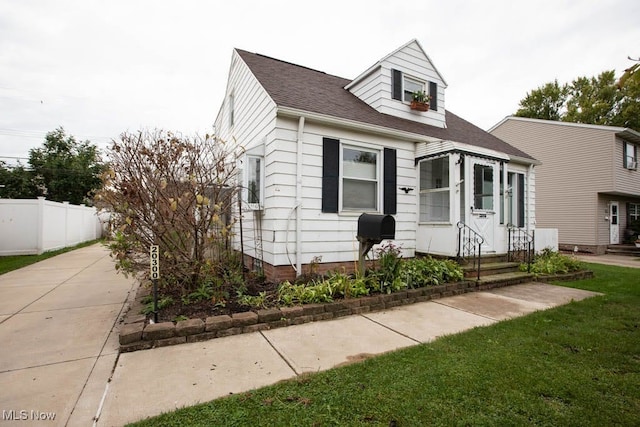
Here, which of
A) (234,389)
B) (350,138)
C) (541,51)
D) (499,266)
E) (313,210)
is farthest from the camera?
(541,51)

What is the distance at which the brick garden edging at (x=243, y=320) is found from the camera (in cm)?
314

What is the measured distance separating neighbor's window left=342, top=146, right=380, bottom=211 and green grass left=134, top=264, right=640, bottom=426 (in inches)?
129

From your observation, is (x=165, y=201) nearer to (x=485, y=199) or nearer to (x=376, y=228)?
(x=376, y=228)

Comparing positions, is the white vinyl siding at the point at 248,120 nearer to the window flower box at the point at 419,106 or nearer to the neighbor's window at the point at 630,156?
the window flower box at the point at 419,106

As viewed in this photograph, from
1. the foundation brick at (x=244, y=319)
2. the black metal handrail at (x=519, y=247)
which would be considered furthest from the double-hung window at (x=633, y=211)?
the foundation brick at (x=244, y=319)

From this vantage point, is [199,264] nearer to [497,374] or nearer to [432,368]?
[432,368]

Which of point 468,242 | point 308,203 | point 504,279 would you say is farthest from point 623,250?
point 308,203

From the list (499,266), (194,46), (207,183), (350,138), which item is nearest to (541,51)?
(499,266)

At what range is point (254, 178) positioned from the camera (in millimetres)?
6086

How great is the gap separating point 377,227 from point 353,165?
2.07 m

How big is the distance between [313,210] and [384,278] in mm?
1794

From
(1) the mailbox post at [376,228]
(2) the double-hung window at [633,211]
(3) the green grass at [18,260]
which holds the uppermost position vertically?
(2) the double-hung window at [633,211]

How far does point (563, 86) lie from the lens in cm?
2520

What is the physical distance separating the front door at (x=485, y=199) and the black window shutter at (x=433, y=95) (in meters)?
2.47
